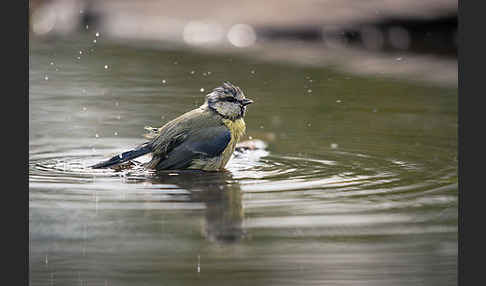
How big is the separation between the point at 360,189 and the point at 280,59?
7.29 metres

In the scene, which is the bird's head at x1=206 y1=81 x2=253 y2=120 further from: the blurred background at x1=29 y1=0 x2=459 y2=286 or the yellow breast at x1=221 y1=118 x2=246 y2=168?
the blurred background at x1=29 y1=0 x2=459 y2=286

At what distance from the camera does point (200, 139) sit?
28.1ft

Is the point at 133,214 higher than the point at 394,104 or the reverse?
the reverse

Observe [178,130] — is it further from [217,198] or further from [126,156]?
[217,198]

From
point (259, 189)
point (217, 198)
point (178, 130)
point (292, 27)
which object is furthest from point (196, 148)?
point (292, 27)

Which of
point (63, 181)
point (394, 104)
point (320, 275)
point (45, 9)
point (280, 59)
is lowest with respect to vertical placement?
point (320, 275)

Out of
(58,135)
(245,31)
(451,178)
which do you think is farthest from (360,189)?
(245,31)

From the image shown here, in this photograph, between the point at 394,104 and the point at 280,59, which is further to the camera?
the point at 280,59

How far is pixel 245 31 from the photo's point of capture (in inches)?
691

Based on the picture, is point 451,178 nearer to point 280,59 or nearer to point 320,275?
point 320,275

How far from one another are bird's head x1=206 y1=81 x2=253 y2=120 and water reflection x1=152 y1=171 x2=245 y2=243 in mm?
670

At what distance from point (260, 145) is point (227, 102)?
0.89m

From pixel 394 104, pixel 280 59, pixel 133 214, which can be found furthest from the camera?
pixel 280 59

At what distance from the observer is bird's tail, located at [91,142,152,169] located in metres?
8.38
